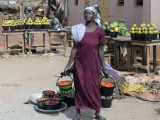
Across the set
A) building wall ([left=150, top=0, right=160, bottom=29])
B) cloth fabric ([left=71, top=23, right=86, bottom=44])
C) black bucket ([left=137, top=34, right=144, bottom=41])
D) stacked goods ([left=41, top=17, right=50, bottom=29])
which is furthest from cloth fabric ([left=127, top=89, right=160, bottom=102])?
stacked goods ([left=41, top=17, right=50, bottom=29])

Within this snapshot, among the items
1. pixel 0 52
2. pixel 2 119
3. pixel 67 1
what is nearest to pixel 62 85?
pixel 2 119

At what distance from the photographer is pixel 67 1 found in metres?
19.6

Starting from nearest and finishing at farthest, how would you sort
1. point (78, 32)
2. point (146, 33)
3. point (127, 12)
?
point (78, 32)
point (146, 33)
point (127, 12)

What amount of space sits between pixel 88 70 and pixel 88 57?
0.21m

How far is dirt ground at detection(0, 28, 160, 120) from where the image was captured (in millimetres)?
5090

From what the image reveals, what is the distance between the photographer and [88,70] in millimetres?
4543

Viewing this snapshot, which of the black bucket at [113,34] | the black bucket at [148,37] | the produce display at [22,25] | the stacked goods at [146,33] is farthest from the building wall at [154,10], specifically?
the produce display at [22,25]

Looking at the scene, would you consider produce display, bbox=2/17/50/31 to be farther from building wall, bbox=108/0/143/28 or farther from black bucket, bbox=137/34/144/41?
black bucket, bbox=137/34/144/41

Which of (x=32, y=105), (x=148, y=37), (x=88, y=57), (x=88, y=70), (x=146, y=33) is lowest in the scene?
(x=32, y=105)

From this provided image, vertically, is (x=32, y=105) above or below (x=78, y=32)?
below

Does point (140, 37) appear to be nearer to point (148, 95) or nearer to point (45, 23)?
point (148, 95)

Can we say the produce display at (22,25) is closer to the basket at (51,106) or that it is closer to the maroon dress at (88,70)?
the basket at (51,106)

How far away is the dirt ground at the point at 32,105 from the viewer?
5.09m

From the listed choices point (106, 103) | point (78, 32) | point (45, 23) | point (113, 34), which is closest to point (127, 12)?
point (45, 23)
